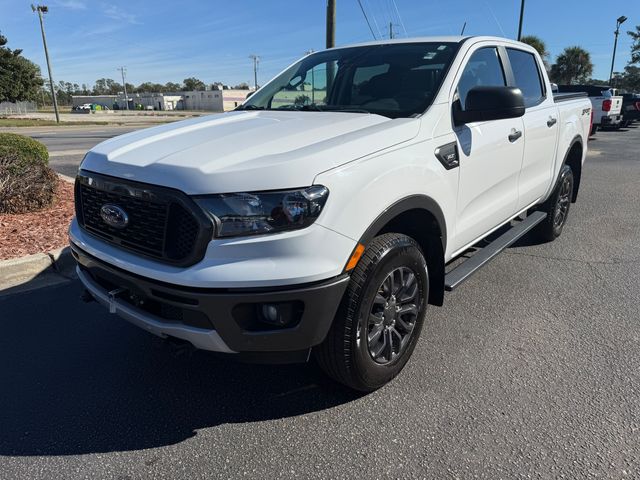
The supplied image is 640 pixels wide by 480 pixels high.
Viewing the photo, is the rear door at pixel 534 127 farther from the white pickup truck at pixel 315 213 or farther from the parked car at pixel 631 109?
the parked car at pixel 631 109

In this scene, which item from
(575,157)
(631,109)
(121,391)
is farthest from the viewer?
(631,109)

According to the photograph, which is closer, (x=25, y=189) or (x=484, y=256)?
(x=484, y=256)

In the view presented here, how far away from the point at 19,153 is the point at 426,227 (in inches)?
233

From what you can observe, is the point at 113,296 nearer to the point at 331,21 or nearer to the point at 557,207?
the point at 557,207

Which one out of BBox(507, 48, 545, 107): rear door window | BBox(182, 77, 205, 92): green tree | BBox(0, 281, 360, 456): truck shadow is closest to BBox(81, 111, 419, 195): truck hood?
BBox(0, 281, 360, 456): truck shadow

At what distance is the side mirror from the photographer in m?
3.00

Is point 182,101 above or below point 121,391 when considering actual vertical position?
above

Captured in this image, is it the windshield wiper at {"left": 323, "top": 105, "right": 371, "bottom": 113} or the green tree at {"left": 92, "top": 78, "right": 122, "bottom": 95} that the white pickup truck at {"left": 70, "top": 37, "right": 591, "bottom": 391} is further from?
the green tree at {"left": 92, "top": 78, "right": 122, "bottom": 95}

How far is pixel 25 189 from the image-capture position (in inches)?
243

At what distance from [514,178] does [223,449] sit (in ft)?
9.75

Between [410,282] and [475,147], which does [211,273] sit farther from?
[475,147]

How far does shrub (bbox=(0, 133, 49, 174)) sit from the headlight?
17.4ft

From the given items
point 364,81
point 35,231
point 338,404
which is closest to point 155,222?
point 338,404

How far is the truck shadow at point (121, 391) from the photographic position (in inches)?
101
